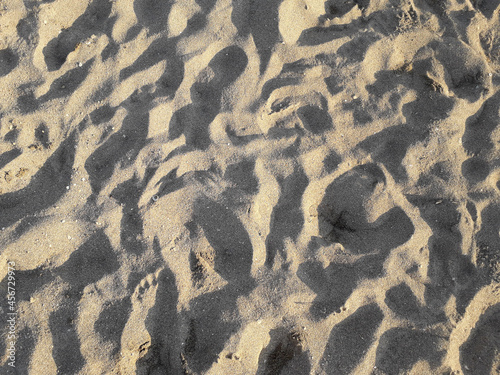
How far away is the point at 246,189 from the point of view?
231 cm

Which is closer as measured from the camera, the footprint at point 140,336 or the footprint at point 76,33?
the footprint at point 140,336

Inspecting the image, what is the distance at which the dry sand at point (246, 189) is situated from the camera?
7.28 feet

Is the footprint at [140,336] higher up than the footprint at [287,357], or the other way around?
the footprint at [140,336]

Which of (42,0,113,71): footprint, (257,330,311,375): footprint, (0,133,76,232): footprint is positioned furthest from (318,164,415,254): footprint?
(42,0,113,71): footprint

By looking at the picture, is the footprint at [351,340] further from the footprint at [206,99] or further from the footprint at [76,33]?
the footprint at [76,33]

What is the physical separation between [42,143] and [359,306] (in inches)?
96.8

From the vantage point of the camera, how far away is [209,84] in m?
2.39

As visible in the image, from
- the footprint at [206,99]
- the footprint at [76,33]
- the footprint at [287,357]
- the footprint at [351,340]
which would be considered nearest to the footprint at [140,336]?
the footprint at [287,357]

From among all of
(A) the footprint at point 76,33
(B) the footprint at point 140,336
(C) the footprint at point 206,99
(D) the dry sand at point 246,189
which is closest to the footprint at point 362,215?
(D) the dry sand at point 246,189

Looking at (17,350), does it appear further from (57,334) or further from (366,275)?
(366,275)

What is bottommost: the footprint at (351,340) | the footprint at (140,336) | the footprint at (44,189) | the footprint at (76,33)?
the footprint at (351,340)

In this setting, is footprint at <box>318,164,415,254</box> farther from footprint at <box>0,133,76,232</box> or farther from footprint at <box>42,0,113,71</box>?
footprint at <box>42,0,113,71</box>

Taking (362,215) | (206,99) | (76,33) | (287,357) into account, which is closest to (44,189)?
(76,33)

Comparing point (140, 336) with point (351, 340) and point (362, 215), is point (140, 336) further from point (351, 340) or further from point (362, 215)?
point (362, 215)
